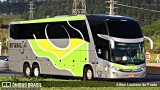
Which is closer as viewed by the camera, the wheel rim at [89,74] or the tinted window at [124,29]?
the tinted window at [124,29]

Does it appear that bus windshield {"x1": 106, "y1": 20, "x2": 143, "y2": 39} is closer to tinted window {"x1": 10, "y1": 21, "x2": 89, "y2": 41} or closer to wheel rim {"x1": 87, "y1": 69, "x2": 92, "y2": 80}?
tinted window {"x1": 10, "y1": 21, "x2": 89, "y2": 41}

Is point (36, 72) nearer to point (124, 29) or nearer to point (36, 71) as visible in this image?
point (36, 71)

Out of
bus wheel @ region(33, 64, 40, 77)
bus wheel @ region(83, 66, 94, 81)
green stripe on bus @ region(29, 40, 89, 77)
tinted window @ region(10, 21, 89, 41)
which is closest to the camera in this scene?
bus wheel @ region(83, 66, 94, 81)

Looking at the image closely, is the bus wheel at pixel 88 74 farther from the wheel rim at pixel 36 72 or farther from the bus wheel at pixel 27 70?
the bus wheel at pixel 27 70

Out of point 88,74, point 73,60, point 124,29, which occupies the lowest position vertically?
point 88,74

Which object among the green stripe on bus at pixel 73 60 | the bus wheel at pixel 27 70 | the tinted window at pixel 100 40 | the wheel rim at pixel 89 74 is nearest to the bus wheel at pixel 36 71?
the bus wheel at pixel 27 70

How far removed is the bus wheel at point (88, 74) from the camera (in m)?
29.2

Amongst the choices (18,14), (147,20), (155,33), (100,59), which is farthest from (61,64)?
(18,14)

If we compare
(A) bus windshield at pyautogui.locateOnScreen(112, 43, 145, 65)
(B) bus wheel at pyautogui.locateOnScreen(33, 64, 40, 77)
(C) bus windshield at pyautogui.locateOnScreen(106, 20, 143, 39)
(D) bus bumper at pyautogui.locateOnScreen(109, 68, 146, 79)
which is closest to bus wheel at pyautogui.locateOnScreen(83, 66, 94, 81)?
(D) bus bumper at pyautogui.locateOnScreen(109, 68, 146, 79)

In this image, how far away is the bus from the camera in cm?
2841

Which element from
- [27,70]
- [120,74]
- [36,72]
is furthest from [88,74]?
[27,70]

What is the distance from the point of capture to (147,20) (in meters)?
136

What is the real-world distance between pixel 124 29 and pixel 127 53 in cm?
142

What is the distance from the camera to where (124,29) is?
28.9 meters
